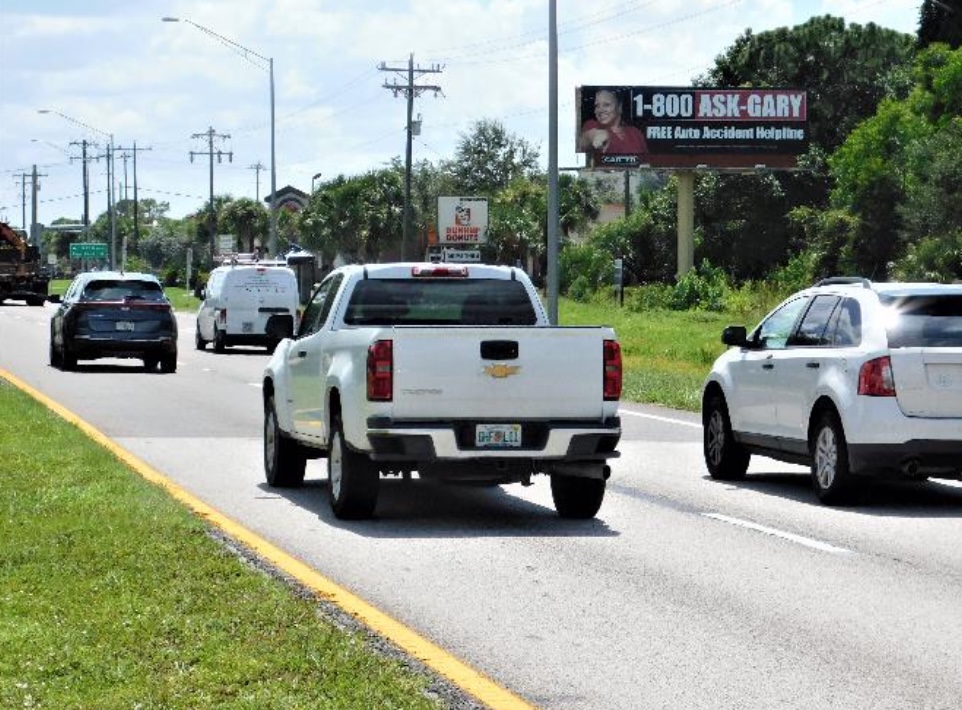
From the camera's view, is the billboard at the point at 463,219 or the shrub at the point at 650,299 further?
the shrub at the point at 650,299

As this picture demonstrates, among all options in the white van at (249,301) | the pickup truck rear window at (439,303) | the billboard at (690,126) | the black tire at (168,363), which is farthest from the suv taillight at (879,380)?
the billboard at (690,126)

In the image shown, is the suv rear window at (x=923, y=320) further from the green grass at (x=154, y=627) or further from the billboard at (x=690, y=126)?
the billboard at (x=690, y=126)

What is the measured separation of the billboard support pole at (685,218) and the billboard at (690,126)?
5.75 ft

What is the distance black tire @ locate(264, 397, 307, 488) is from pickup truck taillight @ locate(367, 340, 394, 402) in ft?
9.27

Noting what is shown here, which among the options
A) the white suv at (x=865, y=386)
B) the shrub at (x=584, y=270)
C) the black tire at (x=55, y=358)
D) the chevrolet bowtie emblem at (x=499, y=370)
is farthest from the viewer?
the shrub at (x=584, y=270)

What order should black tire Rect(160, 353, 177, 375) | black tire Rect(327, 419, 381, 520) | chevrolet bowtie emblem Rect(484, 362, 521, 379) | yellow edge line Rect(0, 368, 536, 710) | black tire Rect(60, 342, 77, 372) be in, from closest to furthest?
yellow edge line Rect(0, 368, 536, 710)
chevrolet bowtie emblem Rect(484, 362, 521, 379)
black tire Rect(327, 419, 381, 520)
black tire Rect(60, 342, 77, 372)
black tire Rect(160, 353, 177, 375)

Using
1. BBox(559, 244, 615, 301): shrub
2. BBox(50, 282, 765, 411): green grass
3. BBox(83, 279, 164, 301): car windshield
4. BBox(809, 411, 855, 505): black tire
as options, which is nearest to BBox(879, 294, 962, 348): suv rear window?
BBox(809, 411, 855, 505): black tire

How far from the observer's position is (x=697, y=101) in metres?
82.5

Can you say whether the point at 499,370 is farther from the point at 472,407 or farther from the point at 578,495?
the point at 578,495

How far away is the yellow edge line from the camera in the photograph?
8.77 m

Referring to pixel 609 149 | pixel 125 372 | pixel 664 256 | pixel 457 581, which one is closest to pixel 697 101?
pixel 609 149

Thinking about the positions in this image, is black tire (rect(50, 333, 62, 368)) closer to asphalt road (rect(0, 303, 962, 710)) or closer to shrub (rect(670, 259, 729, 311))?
asphalt road (rect(0, 303, 962, 710))

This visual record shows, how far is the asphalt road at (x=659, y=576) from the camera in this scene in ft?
30.2

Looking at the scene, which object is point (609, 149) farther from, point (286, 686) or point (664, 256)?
point (286, 686)
